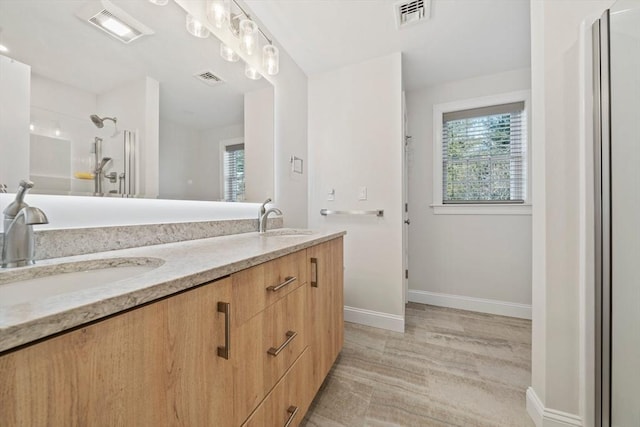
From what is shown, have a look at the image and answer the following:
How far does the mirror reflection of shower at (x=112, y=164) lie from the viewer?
0.90 meters

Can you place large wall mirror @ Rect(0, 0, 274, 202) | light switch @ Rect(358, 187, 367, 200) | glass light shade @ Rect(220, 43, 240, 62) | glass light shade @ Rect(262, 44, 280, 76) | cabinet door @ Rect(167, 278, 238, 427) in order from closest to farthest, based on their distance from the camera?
1. cabinet door @ Rect(167, 278, 238, 427)
2. large wall mirror @ Rect(0, 0, 274, 202)
3. glass light shade @ Rect(220, 43, 240, 62)
4. glass light shade @ Rect(262, 44, 280, 76)
5. light switch @ Rect(358, 187, 367, 200)

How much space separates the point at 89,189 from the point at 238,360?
2.60 feet

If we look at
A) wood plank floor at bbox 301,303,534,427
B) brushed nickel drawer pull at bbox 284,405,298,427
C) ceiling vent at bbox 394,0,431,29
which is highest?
ceiling vent at bbox 394,0,431,29

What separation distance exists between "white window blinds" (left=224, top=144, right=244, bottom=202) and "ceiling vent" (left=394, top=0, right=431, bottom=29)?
4.46 feet

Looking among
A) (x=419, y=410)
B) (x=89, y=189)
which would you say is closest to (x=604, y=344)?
(x=419, y=410)

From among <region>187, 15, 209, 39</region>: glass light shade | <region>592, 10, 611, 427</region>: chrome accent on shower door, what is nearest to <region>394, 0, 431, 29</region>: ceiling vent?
<region>592, 10, 611, 427</region>: chrome accent on shower door

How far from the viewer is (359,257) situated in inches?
88.4

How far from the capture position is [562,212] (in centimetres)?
110

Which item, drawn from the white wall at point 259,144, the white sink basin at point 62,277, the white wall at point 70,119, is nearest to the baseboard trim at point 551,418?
the white sink basin at point 62,277

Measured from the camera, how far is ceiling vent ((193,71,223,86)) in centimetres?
134

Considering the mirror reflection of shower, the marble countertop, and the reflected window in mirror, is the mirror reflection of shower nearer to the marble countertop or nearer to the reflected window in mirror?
the marble countertop

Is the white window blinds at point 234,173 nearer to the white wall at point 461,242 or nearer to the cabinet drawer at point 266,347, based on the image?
the cabinet drawer at point 266,347

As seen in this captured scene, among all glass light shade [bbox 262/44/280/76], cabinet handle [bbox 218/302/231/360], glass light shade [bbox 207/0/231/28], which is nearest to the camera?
cabinet handle [bbox 218/302/231/360]

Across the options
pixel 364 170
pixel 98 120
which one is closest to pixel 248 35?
pixel 98 120
